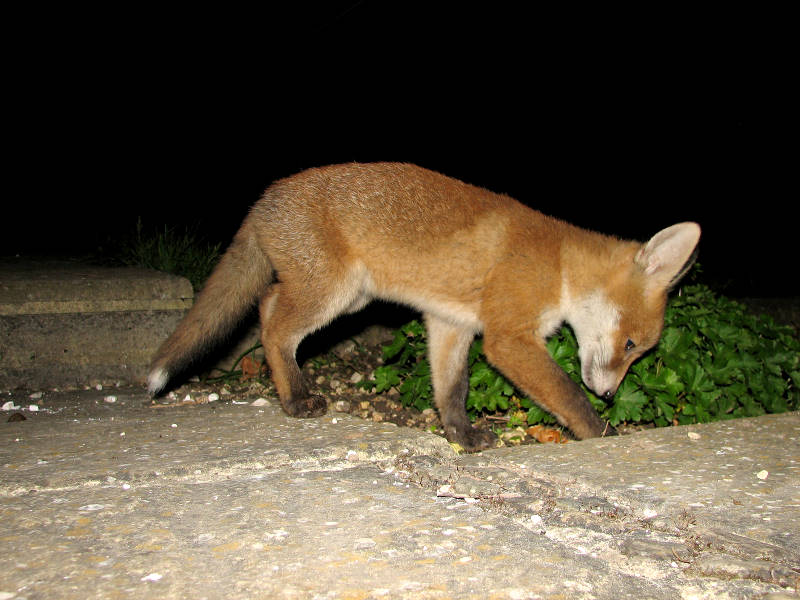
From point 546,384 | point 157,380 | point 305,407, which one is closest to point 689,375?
point 546,384

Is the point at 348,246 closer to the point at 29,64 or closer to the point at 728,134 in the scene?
the point at 728,134

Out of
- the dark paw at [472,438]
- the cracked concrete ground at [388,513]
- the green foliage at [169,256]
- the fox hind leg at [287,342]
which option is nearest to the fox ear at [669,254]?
the cracked concrete ground at [388,513]

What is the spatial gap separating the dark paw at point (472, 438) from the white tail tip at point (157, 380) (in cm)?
161

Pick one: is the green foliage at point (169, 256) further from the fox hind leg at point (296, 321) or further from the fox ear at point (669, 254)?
the fox ear at point (669, 254)

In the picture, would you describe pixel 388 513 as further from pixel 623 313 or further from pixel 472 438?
pixel 623 313

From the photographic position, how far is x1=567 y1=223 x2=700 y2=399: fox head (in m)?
3.79

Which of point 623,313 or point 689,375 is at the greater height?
point 623,313

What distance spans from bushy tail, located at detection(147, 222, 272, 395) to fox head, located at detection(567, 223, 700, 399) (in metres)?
1.94

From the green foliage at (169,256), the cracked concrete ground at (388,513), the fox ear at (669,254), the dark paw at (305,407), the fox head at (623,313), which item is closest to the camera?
the cracked concrete ground at (388,513)

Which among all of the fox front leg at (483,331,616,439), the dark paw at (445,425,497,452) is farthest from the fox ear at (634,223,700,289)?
the dark paw at (445,425,497,452)

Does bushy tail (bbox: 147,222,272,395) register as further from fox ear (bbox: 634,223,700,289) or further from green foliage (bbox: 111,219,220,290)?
fox ear (bbox: 634,223,700,289)

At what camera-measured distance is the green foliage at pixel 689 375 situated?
12.7ft

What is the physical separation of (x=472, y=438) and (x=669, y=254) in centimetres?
147

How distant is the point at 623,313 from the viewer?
385 cm
